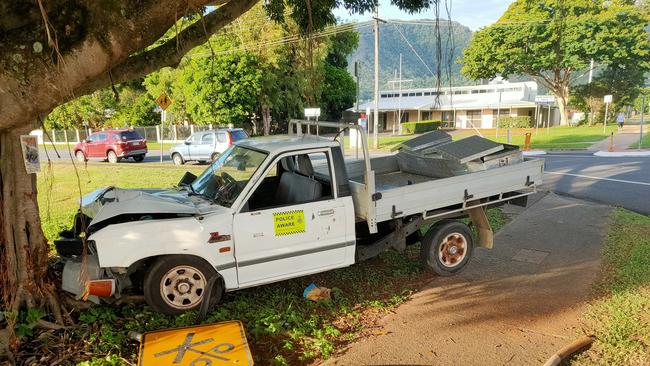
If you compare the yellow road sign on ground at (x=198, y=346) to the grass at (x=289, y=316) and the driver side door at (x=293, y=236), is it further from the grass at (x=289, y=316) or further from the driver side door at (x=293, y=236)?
the driver side door at (x=293, y=236)

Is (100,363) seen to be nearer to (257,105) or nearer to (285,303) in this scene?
(285,303)

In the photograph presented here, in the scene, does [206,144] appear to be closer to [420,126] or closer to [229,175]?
[229,175]

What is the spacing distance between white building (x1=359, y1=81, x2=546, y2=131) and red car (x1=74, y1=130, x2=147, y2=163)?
28.9 meters

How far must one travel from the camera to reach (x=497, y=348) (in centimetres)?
410

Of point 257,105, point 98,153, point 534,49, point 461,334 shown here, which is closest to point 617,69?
point 534,49

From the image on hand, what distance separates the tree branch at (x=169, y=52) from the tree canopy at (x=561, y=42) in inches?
1445

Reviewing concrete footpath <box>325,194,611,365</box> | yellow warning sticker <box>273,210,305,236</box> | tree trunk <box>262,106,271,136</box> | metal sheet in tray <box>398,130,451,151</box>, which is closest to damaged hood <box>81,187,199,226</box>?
yellow warning sticker <box>273,210,305,236</box>

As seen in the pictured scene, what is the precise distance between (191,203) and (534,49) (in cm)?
4465

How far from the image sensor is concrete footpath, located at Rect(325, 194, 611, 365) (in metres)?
4.01

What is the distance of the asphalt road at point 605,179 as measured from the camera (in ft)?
35.6

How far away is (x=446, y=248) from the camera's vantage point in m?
5.89

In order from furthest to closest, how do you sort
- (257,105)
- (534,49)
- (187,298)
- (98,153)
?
(534,49) → (257,105) → (98,153) → (187,298)

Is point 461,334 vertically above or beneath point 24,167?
beneath

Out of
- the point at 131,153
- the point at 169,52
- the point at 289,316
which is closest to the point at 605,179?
the point at 289,316
